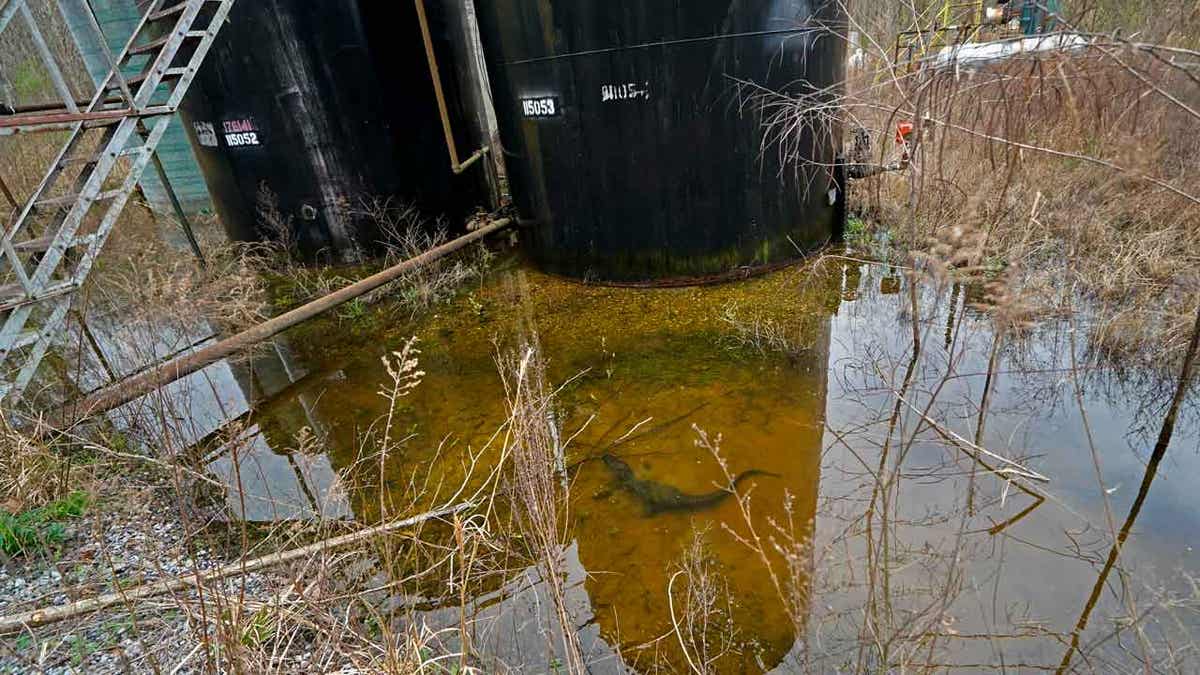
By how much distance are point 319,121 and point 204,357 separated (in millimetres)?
3118

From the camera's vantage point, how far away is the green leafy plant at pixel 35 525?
275 cm

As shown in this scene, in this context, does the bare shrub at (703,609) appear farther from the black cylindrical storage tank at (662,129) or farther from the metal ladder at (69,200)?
the metal ladder at (69,200)

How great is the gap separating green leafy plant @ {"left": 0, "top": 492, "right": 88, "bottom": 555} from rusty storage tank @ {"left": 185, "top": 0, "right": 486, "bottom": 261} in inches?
168

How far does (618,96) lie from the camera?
505 cm

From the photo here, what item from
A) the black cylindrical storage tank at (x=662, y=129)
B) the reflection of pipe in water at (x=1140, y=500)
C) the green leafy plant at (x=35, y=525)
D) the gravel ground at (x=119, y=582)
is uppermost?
the black cylindrical storage tank at (x=662, y=129)

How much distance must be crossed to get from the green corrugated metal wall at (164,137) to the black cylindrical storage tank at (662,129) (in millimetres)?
5627

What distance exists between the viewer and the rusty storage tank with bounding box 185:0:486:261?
5922mm

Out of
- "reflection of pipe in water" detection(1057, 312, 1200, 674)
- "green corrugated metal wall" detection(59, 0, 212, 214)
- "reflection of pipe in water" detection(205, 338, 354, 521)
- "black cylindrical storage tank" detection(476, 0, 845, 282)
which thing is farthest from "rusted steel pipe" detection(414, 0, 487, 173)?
"reflection of pipe in water" detection(1057, 312, 1200, 674)

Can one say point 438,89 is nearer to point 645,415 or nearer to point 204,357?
point 204,357

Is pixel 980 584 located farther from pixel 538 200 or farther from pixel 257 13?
pixel 257 13

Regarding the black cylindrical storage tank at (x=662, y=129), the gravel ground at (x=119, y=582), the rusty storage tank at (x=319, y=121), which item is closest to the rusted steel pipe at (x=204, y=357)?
the gravel ground at (x=119, y=582)

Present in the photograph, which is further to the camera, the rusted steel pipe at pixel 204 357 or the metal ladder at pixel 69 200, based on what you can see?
the rusted steel pipe at pixel 204 357

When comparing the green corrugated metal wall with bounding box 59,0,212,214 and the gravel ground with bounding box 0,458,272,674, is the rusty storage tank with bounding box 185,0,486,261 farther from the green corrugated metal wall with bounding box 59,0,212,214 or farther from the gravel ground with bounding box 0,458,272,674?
the gravel ground with bounding box 0,458,272,674

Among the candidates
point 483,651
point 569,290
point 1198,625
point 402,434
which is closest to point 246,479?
point 402,434
